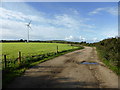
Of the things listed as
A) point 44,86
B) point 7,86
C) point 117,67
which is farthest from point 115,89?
point 7,86

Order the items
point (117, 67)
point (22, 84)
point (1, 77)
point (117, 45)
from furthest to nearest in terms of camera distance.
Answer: point (117, 45), point (117, 67), point (1, 77), point (22, 84)

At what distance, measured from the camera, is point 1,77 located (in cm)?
705

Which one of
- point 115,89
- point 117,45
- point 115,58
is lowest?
point 115,89

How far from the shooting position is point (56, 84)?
6.02m

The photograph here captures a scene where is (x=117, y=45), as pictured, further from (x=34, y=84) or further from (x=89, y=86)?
(x=34, y=84)

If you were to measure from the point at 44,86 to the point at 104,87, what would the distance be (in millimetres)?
2991

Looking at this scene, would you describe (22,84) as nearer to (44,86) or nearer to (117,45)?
(44,86)

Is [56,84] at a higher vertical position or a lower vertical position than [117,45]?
lower

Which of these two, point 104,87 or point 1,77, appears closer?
point 104,87

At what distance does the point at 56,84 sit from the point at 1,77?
3531 millimetres

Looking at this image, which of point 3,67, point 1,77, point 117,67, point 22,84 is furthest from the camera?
point 117,67

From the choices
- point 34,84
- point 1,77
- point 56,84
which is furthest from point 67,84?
point 1,77

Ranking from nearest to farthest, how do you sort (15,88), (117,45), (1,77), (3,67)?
(15,88) < (1,77) < (3,67) < (117,45)

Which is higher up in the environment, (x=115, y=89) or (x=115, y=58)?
(x=115, y=58)
